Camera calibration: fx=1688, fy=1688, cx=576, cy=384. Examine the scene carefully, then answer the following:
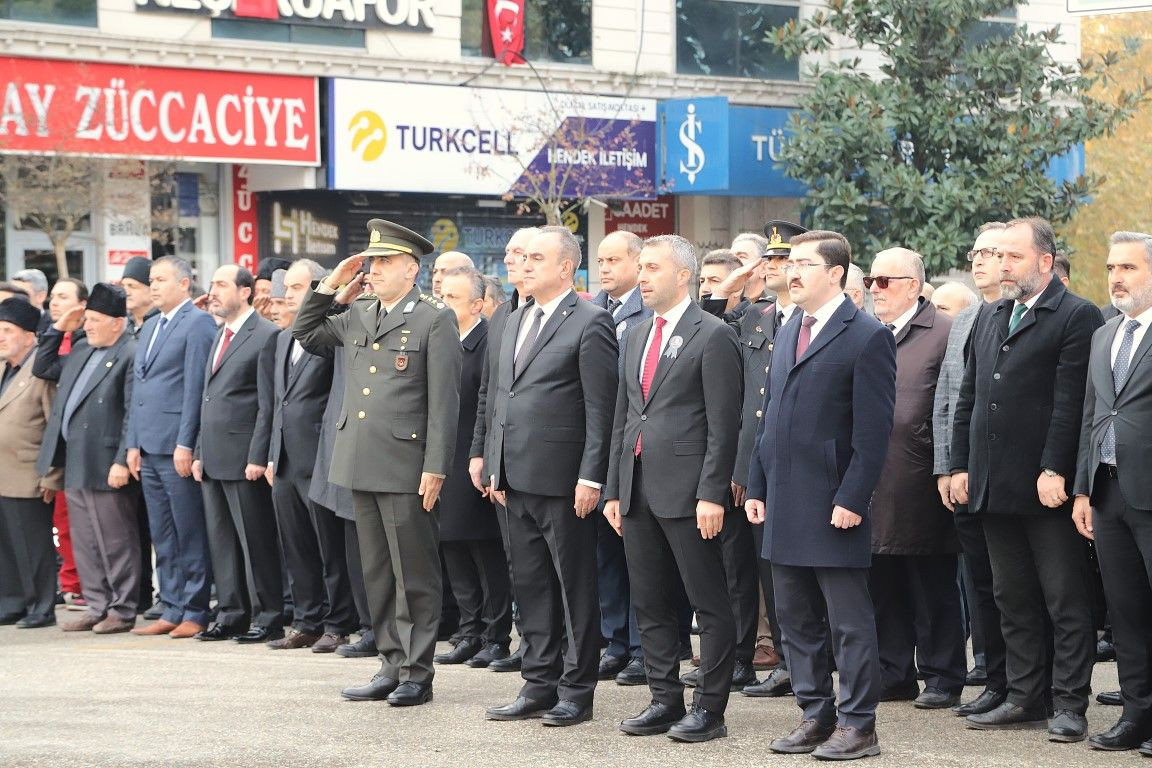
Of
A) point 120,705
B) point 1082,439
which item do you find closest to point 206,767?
point 120,705

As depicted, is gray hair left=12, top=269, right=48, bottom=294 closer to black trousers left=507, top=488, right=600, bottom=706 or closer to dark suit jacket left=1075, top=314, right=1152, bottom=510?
black trousers left=507, top=488, right=600, bottom=706

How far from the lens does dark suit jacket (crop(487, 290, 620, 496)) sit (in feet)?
25.8

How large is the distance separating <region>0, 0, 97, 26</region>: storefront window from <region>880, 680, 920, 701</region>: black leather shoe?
51.4 ft

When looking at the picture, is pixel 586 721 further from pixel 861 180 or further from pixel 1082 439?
pixel 861 180

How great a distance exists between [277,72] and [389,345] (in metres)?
14.4

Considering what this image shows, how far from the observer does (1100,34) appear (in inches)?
1107

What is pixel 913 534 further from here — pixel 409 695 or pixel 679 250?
pixel 409 695

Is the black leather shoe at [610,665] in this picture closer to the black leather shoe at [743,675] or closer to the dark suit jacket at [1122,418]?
the black leather shoe at [743,675]

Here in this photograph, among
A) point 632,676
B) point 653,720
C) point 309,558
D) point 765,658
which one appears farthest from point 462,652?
point 653,720

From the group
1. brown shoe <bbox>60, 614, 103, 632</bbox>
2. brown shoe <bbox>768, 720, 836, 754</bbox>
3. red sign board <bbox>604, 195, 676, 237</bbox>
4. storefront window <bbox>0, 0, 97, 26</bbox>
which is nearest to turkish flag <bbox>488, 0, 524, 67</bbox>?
red sign board <bbox>604, 195, 676, 237</bbox>

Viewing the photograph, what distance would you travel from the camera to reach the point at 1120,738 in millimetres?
7047

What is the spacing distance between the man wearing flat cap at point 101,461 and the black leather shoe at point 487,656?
2.74 metres

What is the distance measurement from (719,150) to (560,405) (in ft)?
56.6

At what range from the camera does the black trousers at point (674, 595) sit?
7.36 m
